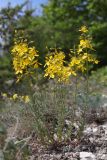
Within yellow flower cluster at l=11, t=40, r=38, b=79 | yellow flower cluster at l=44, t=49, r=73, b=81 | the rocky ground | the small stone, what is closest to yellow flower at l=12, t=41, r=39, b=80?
yellow flower cluster at l=11, t=40, r=38, b=79

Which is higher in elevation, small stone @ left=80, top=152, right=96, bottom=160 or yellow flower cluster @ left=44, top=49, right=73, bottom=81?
yellow flower cluster @ left=44, top=49, right=73, bottom=81

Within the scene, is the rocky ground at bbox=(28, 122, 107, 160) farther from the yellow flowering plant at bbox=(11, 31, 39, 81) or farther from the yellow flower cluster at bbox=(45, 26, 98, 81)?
the yellow flowering plant at bbox=(11, 31, 39, 81)

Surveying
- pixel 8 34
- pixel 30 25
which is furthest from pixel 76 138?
pixel 30 25

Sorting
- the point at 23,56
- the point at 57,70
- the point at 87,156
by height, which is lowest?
the point at 87,156

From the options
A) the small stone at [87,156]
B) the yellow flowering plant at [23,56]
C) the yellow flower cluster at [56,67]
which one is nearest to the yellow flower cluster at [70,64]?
the yellow flower cluster at [56,67]

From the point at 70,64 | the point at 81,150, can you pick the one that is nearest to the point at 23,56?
the point at 70,64

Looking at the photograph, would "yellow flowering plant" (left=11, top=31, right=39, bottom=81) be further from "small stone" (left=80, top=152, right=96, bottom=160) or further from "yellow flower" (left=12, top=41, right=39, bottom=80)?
"small stone" (left=80, top=152, right=96, bottom=160)

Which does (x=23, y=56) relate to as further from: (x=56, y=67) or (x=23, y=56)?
(x=56, y=67)

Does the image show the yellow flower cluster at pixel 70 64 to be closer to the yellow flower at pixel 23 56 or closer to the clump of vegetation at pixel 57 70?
the clump of vegetation at pixel 57 70

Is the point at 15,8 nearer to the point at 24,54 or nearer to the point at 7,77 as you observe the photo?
the point at 7,77

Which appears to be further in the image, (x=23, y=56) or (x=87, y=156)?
(x=23, y=56)

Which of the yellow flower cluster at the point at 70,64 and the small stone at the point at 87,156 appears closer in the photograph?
the small stone at the point at 87,156

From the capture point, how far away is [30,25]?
20266 mm

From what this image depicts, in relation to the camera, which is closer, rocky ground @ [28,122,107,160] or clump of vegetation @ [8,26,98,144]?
rocky ground @ [28,122,107,160]
